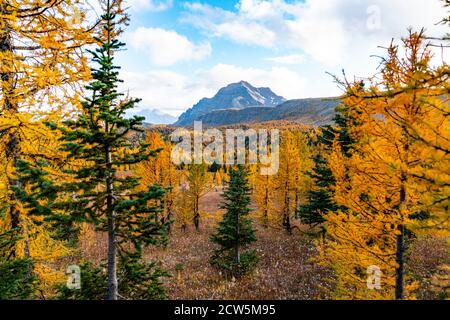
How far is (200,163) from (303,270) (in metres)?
17.2

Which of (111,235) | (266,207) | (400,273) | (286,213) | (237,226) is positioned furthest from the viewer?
(266,207)

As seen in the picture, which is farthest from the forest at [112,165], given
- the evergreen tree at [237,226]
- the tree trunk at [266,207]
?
the tree trunk at [266,207]

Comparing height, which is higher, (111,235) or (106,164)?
(106,164)

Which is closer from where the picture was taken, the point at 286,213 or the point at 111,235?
the point at 111,235

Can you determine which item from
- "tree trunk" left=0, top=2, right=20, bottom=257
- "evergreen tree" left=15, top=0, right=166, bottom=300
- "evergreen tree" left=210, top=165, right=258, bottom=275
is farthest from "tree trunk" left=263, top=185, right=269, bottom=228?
"tree trunk" left=0, top=2, right=20, bottom=257

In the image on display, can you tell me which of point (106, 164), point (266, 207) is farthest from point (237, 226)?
point (106, 164)

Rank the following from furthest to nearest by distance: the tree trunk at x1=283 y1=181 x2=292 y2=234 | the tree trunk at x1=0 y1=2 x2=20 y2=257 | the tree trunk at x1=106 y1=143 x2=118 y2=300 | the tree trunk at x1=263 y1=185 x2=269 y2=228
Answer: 1. the tree trunk at x1=263 y1=185 x2=269 y2=228
2. the tree trunk at x1=283 y1=181 x2=292 y2=234
3. the tree trunk at x1=106 y1=143 x2=118 y2=300
4. the tree trunk at x1=0 y1=2 x2=20 y2=257

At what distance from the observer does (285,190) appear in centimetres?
2678

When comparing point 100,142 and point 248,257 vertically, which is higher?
point 100,142

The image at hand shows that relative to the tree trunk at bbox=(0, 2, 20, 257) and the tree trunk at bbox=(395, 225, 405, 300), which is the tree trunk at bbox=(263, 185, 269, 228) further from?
the tree trunk at bbox=(0, 2, 20, 257)

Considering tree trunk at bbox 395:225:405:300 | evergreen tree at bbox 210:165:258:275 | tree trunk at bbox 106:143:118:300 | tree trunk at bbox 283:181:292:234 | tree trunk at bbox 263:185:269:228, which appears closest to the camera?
tree trunk at bbox 106:143:118:300

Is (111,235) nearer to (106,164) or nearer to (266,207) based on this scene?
(106,164)

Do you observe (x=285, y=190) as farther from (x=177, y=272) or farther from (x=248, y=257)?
(x=177, y=272)
